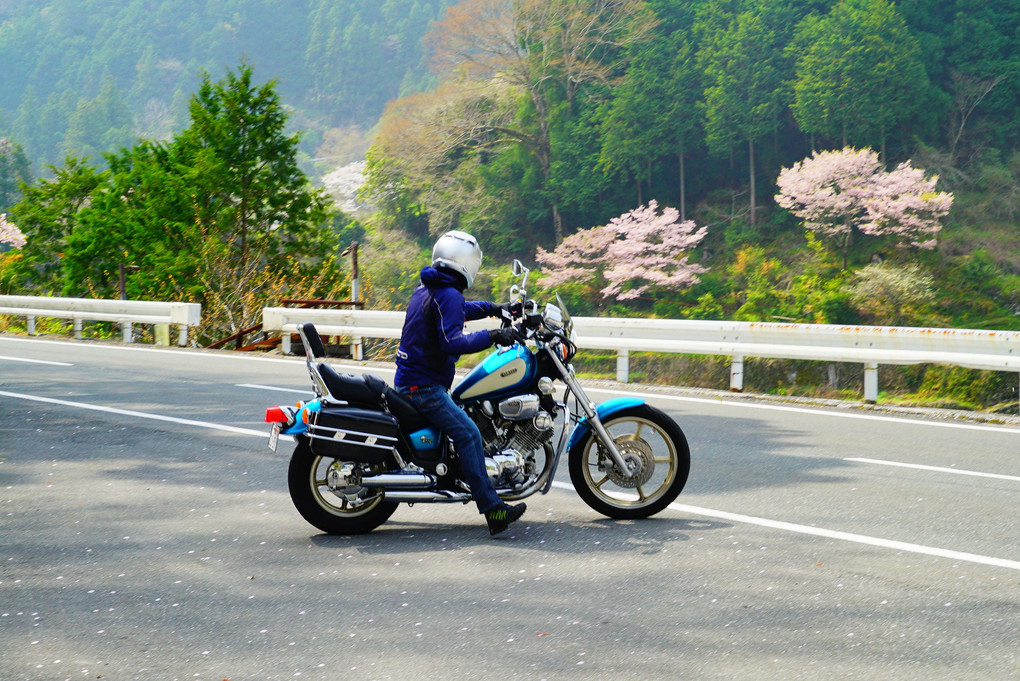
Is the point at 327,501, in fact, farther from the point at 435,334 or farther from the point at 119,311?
the point at 119,311

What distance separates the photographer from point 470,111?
54.8 meters

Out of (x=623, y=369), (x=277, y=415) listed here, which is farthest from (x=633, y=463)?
(x=623, y=369)

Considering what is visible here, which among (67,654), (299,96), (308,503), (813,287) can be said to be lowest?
(67,654)

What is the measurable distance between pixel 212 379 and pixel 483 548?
334 inches

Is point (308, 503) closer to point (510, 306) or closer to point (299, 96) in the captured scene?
point (510, 306)

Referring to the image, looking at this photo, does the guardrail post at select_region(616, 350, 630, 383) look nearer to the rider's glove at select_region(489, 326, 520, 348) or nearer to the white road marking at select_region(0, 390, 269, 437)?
the white road marking at select_region(0, 390, 269, 437)

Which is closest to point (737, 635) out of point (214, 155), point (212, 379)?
point (212, 379)

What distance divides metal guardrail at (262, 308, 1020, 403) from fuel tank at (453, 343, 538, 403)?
6650 millimetres

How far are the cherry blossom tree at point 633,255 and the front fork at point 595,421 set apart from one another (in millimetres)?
37345

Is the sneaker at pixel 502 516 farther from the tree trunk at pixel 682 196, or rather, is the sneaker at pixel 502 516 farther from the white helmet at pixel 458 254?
the tree trunk at pixel 682 196

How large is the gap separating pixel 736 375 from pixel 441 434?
7482mm

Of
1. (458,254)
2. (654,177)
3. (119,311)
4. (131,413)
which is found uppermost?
(654,177)

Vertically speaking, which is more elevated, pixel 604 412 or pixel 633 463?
pixel 604 412

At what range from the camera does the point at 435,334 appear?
5832mm
